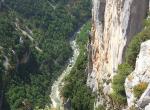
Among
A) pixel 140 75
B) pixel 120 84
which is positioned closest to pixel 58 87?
pixel 120 84

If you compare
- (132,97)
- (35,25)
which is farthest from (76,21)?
(132,97)

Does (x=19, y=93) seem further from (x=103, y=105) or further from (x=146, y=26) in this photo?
(x=146, y=26)

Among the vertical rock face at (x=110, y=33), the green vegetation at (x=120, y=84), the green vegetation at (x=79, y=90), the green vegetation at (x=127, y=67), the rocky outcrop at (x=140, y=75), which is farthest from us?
the green vegetation at (x=79, y=90)

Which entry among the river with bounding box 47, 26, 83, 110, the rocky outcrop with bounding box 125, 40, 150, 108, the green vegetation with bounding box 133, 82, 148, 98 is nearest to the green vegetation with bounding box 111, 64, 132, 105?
the rocky outcrop with bounding box 125, 40, 150, 108

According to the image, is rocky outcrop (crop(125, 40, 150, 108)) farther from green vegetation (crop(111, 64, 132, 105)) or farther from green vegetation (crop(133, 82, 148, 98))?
green vegetation (crop(111, 64, 132, 105))

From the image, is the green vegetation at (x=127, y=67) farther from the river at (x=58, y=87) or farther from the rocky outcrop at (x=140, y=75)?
the river at (x=58, y=87)

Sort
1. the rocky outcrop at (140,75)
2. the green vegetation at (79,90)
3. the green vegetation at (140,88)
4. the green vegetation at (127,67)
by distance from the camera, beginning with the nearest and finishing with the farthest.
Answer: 1. the green vegetation at (140,88)
2. the rocky outcrop at (140,75)
3. the green vegetation at (127,67)
4. the green vegetation at (79,90)

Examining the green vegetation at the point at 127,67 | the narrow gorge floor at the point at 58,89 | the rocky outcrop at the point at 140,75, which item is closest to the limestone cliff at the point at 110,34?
the green vegetation at the point at 127,67
